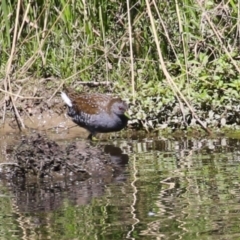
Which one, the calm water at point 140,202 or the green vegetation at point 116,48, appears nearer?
the calm water at point 140,202

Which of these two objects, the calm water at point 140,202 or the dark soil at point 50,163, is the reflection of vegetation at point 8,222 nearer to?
the calm water at point 140,202

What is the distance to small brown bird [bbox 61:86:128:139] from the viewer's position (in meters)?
9.60

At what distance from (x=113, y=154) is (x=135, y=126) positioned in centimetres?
166

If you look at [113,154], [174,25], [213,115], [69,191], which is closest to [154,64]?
[174,25]

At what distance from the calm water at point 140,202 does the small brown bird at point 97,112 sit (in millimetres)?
1564

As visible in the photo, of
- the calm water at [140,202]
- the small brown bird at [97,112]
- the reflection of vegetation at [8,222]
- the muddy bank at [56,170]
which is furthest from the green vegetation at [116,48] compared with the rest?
Answer: the reflection of vegetation at [8,222]

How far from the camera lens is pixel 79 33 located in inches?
421

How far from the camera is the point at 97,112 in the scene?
9.80 meters

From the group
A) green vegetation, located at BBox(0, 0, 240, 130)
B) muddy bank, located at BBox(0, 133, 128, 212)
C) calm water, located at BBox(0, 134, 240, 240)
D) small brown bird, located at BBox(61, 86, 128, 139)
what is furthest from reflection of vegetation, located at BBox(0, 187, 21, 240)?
green vegetation, located at BBox(0, 0, 240, 130)

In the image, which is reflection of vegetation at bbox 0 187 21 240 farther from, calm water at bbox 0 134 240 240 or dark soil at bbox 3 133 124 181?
→ dark soil at bbox 3 133 124 181

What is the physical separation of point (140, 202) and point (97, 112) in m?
3.99

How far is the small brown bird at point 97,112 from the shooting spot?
31.5 feet

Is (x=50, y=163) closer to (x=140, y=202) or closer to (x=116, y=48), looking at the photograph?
(x=140, y=202)

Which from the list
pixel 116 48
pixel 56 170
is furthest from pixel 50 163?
pixel 116 48
